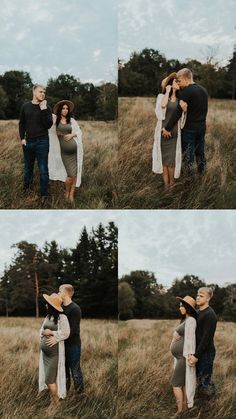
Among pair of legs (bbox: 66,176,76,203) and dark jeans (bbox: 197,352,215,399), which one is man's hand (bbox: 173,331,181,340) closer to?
dark jeans (bbox: 197,352,215,399)

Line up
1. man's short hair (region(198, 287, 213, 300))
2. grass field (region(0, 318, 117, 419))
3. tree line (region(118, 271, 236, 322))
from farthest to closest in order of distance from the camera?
tree line (region(118, 271, 236, 322)), man's short hair (region(198, 287, 213, 300)), grass field (region(0, 318, 117, 419))

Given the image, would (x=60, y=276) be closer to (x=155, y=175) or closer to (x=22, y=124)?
(x=155, y=175)

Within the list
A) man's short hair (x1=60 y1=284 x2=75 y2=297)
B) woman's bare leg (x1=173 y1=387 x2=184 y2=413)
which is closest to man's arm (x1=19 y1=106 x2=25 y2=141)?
man's short hair (x1=60 y1=284 x2=75 y2=297)

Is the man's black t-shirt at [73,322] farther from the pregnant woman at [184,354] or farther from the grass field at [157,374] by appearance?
the pregnant woman at [184,354]

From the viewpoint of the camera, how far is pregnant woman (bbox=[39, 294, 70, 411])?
9.20m

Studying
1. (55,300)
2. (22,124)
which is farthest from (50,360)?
(22,124)

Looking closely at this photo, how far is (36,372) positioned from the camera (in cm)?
941

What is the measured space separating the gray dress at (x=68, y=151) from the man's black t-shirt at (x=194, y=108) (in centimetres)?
123

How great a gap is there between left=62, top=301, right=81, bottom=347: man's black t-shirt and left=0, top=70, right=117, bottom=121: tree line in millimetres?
2480

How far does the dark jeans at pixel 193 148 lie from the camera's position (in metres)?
9.71

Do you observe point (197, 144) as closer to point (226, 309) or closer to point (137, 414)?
point (226, 309)

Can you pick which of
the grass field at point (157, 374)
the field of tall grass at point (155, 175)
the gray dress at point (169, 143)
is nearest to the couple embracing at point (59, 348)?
the grass field at point (157, 374)

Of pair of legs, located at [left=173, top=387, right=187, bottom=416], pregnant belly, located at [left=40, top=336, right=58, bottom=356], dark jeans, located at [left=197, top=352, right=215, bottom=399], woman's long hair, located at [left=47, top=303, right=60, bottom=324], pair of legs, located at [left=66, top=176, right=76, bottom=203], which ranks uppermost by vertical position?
pair of legs, located at [left=66, top=176, right=76, bottom=203]

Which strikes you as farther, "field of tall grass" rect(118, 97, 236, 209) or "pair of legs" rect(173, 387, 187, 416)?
"field of tall grass" rect(118, 97, 236, 209)
